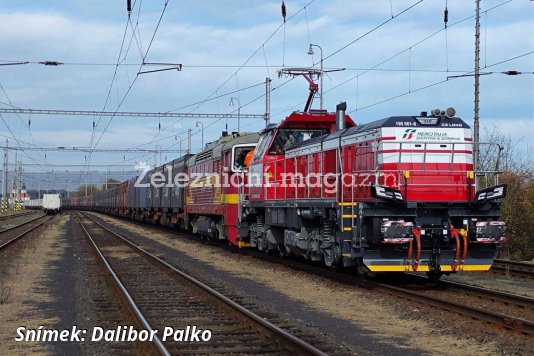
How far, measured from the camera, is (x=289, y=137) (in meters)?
17.4

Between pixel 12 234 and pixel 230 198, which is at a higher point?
pixel 230 198

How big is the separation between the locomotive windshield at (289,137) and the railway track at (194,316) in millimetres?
4450

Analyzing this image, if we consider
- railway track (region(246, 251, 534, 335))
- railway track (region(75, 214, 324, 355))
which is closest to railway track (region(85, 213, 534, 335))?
railway track (region(246, 251, 534, 335))

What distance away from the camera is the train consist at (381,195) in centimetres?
1192


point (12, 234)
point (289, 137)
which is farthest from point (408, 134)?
point (12, 234)

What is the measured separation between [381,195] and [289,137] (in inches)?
243

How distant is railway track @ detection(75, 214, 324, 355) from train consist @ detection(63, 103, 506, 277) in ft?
9.89

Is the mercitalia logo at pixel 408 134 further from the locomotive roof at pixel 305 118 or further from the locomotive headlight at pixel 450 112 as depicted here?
the locomotive roof at pixel 305 118

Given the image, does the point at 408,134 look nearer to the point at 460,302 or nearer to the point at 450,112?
the point at 450,112

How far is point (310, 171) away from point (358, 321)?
6.15 metres

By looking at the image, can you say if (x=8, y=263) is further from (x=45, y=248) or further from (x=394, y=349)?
(x=394, y=349)

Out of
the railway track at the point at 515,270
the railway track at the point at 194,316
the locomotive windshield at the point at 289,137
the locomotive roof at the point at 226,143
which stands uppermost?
the locomotive roof at the point at 226,143

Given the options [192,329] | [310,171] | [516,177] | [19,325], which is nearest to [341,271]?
[310,171]

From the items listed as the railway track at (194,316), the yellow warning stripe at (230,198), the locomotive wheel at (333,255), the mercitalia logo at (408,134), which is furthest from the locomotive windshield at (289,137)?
the mercitalia logo at (408,134)
